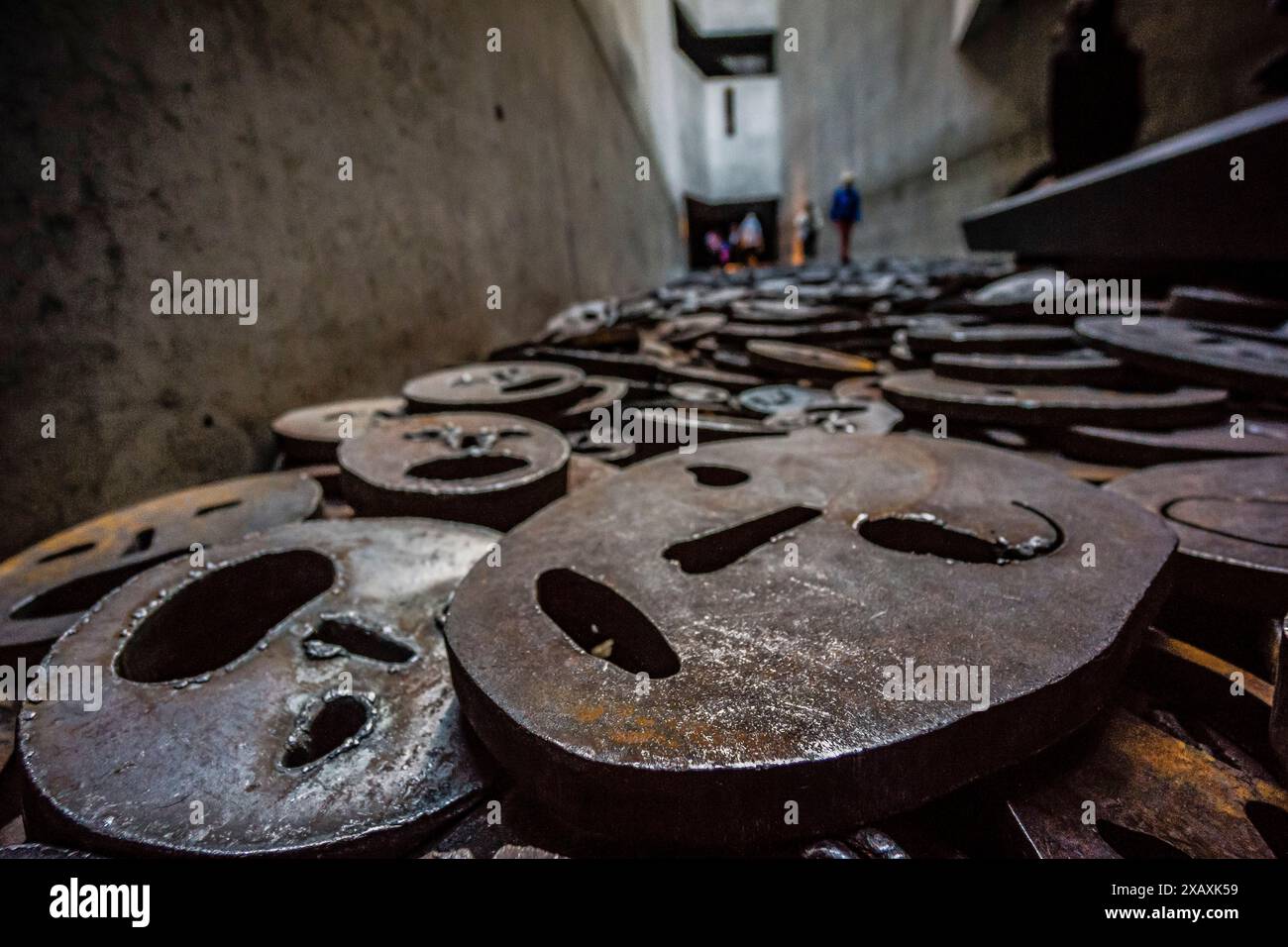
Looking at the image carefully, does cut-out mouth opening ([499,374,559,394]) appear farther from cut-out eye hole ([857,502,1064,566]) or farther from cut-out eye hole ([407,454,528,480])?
cut-out eye hole ([857,502,1064,566])

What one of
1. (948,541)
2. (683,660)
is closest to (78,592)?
(683,660)

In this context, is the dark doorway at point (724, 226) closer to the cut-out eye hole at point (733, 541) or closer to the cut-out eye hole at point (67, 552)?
the cut-out eye hole at point (67, 552)

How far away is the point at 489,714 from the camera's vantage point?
0.89 m

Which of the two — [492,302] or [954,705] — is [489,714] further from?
[492,302]

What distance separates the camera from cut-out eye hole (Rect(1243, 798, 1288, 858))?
0.92 m

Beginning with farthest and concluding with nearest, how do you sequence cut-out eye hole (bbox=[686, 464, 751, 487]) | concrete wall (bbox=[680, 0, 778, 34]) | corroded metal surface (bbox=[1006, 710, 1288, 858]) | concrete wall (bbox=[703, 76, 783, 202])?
concrete wall (bbox=[703, 76, 783, 202]) < concrete wall (bbox=[680, 0, 778, 34]) < cut-out eye hole (bbox=[686, 464, 751, 487]) < corroded metal surface (bbox=[1006, 710, 1288, 858])

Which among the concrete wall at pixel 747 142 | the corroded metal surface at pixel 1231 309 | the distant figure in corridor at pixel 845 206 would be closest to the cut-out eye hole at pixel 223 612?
the corroded metal surface at pixel 1231 309

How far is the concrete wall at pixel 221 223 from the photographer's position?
2.00 m

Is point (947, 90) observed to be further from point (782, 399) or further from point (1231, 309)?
point (782, 399)

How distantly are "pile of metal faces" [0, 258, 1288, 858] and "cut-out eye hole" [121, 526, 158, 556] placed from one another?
0.01 meters

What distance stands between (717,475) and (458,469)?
2.98 ft

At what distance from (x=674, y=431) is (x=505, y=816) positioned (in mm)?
1777

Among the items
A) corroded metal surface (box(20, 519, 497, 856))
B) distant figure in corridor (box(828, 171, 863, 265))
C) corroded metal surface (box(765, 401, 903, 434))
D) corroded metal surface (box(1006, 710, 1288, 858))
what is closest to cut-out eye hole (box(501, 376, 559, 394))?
corroded metal surface (box(765, 401, 903, 434))
